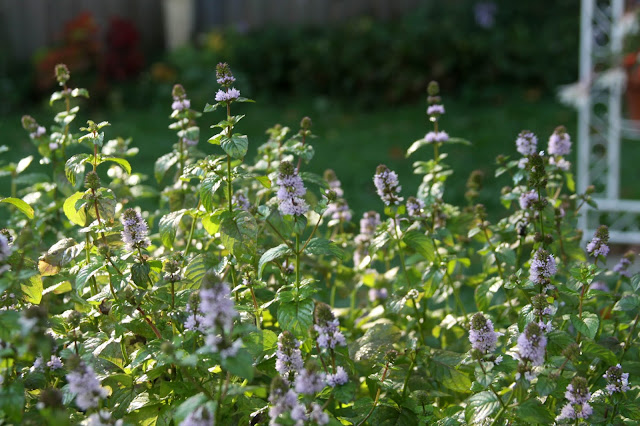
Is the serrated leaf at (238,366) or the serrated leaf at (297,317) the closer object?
the serrated leaf at (238,366)

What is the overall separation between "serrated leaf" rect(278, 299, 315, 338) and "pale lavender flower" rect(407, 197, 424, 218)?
487 millimetres

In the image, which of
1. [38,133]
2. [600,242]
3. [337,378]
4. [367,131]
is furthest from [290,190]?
[367,131]

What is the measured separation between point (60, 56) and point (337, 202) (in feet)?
20.1

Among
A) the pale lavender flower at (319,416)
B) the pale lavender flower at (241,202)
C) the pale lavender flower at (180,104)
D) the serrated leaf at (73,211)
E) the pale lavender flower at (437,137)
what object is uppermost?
the pale lavender flower at (180,104)

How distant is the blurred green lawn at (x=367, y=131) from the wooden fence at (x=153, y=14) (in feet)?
3.81

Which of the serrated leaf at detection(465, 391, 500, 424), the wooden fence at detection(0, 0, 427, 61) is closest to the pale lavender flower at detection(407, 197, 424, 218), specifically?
the serrated leaf at detection(465, 391, 500, 424)

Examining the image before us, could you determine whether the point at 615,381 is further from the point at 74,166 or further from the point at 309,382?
the point at 74,166

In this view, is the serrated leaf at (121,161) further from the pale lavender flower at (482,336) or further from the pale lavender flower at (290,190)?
the pale lavender flower at (482,336)

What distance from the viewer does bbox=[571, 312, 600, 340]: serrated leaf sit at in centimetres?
172

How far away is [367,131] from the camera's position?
673cm

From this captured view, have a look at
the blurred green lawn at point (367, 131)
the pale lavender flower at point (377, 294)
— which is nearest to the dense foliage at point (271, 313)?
the pale lavender flower at point (377, 294)

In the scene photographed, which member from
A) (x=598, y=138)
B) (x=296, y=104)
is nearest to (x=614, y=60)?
(x=598, y=138)

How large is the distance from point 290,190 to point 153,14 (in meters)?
7.80

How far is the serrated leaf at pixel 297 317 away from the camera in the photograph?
1.68m
